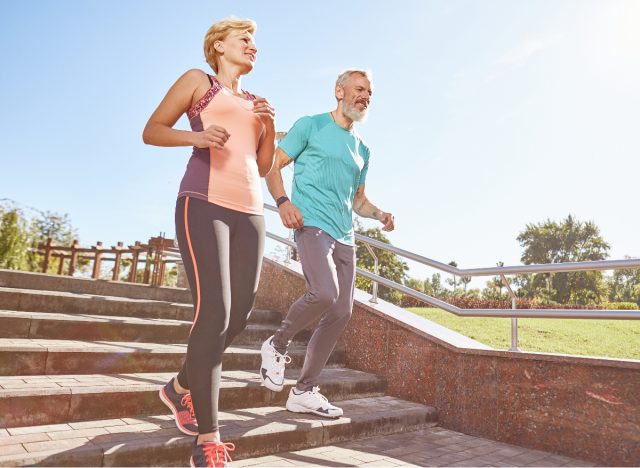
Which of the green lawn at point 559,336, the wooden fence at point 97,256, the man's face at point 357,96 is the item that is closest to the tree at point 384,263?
the wooden fence at point 97,256

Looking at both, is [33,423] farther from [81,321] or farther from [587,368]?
[587,368]

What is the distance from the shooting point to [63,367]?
3078mm

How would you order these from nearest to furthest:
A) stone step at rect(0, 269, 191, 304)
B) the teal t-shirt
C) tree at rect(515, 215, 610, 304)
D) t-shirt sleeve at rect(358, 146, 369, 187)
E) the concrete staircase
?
1. the concrete staircase
2. the teal t-shirt
3. t-shirt sleeve at rect(358, 146, 369, 187)
4. stone step at rect(0, 269, 191, 304)
5. tree at rect(515, 215, 610, 304)

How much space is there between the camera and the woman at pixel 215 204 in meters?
2.09

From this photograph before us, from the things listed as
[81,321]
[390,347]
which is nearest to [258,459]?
[81,321]

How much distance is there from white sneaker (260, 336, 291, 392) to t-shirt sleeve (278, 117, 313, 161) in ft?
4.48

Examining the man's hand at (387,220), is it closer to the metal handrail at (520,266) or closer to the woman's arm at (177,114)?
the metal handrail at (520,266)

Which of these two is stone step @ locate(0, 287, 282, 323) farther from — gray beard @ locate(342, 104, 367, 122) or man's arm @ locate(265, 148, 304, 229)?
gray beard @ locate(342, 104, 367, 122)

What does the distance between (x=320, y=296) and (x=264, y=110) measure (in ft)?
4.13

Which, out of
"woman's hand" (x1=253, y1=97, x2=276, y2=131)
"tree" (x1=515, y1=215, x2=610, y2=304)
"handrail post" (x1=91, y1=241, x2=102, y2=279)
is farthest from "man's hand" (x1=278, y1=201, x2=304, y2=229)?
"tree" (x1=515, y1=215, x2=610, y2=304)

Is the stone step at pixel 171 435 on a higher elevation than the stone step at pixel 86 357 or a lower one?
lower

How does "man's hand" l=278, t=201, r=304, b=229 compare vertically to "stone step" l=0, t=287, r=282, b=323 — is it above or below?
above

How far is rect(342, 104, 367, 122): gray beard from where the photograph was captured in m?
3.57

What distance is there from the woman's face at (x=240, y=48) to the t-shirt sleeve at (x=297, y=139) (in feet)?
3.05
